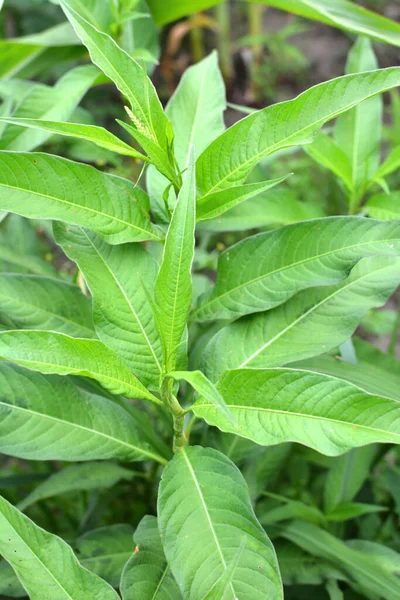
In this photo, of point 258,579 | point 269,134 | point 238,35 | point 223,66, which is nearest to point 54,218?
point 269,134

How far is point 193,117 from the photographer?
739 mm

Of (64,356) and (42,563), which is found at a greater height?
(64,356)

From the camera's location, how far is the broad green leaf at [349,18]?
80cm

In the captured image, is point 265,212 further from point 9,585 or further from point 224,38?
point 224,38

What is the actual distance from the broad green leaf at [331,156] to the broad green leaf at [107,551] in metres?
0.60

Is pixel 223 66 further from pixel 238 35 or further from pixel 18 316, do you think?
pixel 18 316

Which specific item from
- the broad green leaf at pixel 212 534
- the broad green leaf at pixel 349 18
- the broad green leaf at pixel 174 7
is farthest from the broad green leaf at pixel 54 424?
the broad green leaf at pixel 174 7

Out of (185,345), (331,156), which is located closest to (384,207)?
(331,156)

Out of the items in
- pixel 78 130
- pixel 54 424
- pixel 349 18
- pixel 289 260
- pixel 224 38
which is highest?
pixel 224 38

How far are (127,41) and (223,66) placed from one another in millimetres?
1984

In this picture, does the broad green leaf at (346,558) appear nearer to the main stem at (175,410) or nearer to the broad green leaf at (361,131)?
the main stem at (175,410)

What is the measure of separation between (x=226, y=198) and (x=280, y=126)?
9 centimetres

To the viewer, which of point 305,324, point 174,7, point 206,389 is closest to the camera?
point 206,389

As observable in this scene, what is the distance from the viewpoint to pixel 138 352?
61 cm
